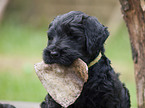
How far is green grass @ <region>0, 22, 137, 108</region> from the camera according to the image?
306 inches

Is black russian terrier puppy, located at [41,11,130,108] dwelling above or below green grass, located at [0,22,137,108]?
above

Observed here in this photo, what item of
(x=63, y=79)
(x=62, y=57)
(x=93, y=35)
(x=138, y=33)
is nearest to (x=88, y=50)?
(x=93, y=35)

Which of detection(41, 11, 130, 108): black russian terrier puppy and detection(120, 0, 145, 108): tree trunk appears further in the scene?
detection(120, 0, 145, 108): tree trunk

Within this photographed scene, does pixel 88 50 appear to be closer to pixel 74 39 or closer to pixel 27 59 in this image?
pixel 74 39

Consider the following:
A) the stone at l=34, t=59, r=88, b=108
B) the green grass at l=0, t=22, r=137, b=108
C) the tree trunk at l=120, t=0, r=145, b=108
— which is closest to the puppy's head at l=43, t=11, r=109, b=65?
the stone at l=34, t=59, r=88, b=108

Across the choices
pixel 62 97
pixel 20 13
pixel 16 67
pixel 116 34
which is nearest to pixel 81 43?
pixel 62 97

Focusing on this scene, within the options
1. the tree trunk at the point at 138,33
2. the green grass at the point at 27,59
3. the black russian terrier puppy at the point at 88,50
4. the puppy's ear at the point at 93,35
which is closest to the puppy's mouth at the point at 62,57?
the black russian terrier puppy at the point at 88,50

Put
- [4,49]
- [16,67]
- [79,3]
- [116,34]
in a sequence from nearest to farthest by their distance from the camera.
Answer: [16,67] → [4,49] → [116,34] → [79,3]

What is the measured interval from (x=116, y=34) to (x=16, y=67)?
19.4ft

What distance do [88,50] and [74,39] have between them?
25 cm

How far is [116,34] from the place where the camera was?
13359 mm

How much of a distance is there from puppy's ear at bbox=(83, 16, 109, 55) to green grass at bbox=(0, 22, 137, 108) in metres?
2.82

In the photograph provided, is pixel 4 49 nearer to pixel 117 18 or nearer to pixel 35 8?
pixel 35 8

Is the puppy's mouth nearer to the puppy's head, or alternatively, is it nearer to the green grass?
the puppy's head
